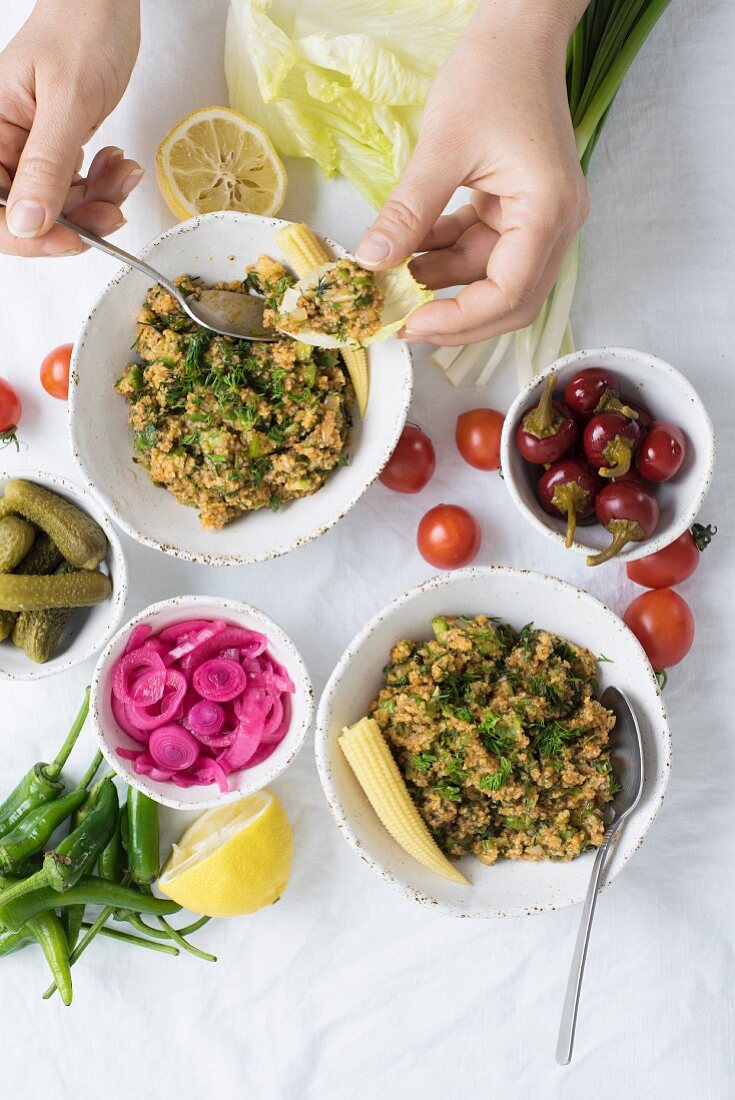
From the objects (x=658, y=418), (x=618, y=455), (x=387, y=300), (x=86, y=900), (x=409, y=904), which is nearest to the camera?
(x=387, y=300)

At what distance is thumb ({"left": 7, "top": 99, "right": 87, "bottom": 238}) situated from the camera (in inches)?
82.4

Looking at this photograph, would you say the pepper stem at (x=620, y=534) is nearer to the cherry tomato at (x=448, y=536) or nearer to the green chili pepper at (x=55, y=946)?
the cherry tomato at (x=448, y=536)

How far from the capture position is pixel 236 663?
2641mm

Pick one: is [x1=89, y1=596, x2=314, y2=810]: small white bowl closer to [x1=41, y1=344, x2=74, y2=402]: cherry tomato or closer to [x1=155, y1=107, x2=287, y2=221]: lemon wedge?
[x1=41, y1=344, x2=74, y2=402]: cherry tomato

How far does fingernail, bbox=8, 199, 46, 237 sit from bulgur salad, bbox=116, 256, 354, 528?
450 mm

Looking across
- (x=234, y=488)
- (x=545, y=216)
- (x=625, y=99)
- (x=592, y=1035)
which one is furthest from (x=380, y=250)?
(x=592, y=1035)

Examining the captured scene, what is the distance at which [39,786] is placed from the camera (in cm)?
279

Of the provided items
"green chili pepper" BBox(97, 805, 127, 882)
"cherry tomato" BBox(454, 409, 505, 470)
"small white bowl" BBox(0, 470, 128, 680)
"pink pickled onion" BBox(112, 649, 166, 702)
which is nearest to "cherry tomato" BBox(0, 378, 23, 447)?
"small white bowl" BBox(0, 470, 128, 680)

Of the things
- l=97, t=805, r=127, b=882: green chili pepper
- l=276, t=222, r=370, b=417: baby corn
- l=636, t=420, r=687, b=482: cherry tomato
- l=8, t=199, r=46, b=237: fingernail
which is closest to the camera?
l=8, t=199, r=46, b=237: fingernail

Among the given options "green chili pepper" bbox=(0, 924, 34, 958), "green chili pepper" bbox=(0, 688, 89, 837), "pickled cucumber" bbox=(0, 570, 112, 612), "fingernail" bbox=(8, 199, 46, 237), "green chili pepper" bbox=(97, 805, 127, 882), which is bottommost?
"green chili pepper" bbox=(0, 924, 34, 958)

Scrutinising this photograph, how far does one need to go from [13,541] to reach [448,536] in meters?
1.25

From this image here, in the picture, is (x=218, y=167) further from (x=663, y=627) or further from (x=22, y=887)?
(x=22, y=887)

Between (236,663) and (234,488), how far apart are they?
0.51 metres

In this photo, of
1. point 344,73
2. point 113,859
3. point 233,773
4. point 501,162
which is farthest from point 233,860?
point 344,73
